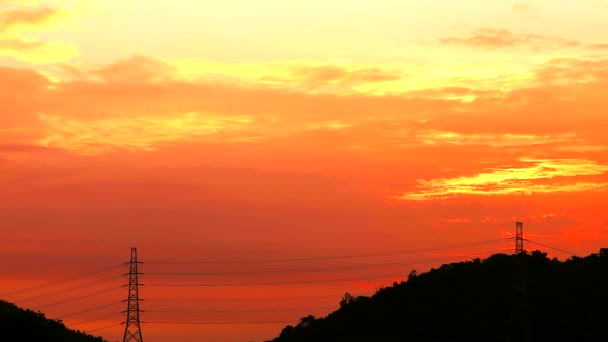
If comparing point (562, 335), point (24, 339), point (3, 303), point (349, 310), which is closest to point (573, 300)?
point (562, 335)

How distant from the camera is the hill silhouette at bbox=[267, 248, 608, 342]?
471ft

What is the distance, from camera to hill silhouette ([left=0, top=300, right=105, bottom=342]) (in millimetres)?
166000

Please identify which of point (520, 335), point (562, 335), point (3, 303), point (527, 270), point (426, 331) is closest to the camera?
point (520, 335)

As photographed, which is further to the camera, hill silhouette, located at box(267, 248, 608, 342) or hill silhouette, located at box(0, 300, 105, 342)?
hill silhouette, located at box(0, 300, 105, 342)

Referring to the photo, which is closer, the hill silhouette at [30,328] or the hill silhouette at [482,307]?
the hill silhouette at [482,307]

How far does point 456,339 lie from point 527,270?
74.7ft

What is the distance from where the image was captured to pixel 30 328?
16900 centimetres

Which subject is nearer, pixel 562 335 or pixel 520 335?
pixel 520 335

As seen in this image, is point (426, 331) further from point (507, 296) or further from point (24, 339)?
point (24, 339)

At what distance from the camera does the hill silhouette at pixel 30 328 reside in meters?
166

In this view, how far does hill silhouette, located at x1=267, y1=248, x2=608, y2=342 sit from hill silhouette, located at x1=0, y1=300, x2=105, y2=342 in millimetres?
38218

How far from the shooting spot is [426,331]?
151 metres

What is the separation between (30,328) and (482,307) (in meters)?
75.4

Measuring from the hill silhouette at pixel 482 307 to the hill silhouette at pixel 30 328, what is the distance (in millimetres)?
38218
